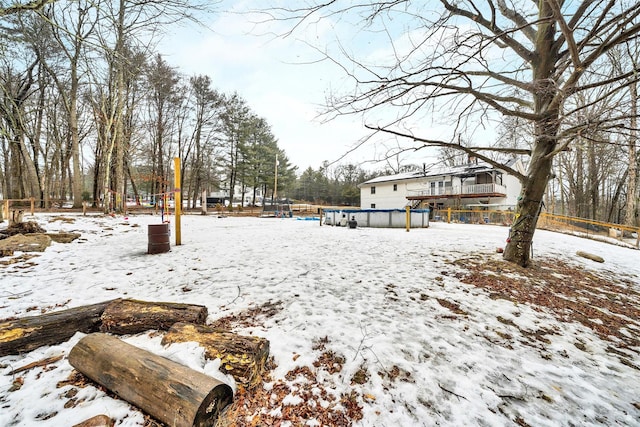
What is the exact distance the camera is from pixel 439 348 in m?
2.46

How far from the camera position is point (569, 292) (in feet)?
13.5

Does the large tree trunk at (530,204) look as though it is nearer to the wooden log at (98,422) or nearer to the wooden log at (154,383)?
the wooden log at (154,383)

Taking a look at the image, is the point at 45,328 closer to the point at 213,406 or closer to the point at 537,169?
the point at 213,406

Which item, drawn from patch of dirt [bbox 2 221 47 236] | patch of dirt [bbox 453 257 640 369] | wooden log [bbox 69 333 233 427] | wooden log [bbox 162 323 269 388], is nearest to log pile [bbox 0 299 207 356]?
wooden log [bbox 162 323 269 388]

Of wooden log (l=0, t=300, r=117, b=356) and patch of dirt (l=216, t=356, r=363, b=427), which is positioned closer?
patch of dirt (l=216, t=356, r=363, b=427)

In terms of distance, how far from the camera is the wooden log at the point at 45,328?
6.93ft

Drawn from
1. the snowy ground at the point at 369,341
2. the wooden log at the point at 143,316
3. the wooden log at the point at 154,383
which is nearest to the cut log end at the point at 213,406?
the wooden log at the point at 154,383

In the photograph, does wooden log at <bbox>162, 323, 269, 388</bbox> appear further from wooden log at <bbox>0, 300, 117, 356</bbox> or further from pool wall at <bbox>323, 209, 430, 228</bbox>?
pool wall at <bbox>323, 209, 430, 228</bbox>

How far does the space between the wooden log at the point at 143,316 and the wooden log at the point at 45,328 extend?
148 millimetres

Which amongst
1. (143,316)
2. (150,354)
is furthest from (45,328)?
(150,354)

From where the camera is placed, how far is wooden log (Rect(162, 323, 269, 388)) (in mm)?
1913

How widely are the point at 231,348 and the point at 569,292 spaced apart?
17.8 ft

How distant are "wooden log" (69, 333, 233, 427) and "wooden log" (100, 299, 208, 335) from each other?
457 mm

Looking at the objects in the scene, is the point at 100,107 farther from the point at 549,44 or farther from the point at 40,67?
the point at 549,44
